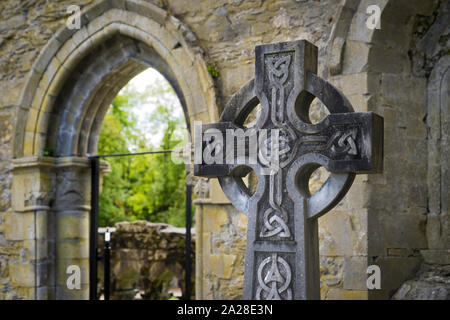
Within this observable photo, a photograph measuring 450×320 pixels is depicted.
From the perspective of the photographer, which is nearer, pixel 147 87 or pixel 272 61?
pixel 272 61

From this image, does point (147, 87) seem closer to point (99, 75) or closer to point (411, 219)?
point (99, 75)

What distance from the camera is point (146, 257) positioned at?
11891mm

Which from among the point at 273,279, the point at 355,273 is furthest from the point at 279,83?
the point at 355,273

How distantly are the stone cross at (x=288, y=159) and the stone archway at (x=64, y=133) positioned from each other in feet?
10.4

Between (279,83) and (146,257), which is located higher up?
(279,83)

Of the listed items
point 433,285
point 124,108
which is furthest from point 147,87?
point 433,285

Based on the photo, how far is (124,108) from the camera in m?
21.0

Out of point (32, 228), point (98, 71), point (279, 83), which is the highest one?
point (98, 71)

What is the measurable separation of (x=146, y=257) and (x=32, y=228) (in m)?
5.35

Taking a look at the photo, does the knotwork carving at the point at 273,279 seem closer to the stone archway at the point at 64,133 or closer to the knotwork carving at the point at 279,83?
the knotwork carving at the point at 279,83

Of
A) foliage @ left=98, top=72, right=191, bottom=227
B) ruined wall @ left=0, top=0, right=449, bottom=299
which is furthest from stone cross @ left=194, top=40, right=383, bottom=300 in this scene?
foliage @ left=98, top=72, right=191, bottom=227

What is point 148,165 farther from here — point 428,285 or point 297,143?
point 297,143

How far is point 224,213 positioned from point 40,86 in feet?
9.61

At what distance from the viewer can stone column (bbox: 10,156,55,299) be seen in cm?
666
